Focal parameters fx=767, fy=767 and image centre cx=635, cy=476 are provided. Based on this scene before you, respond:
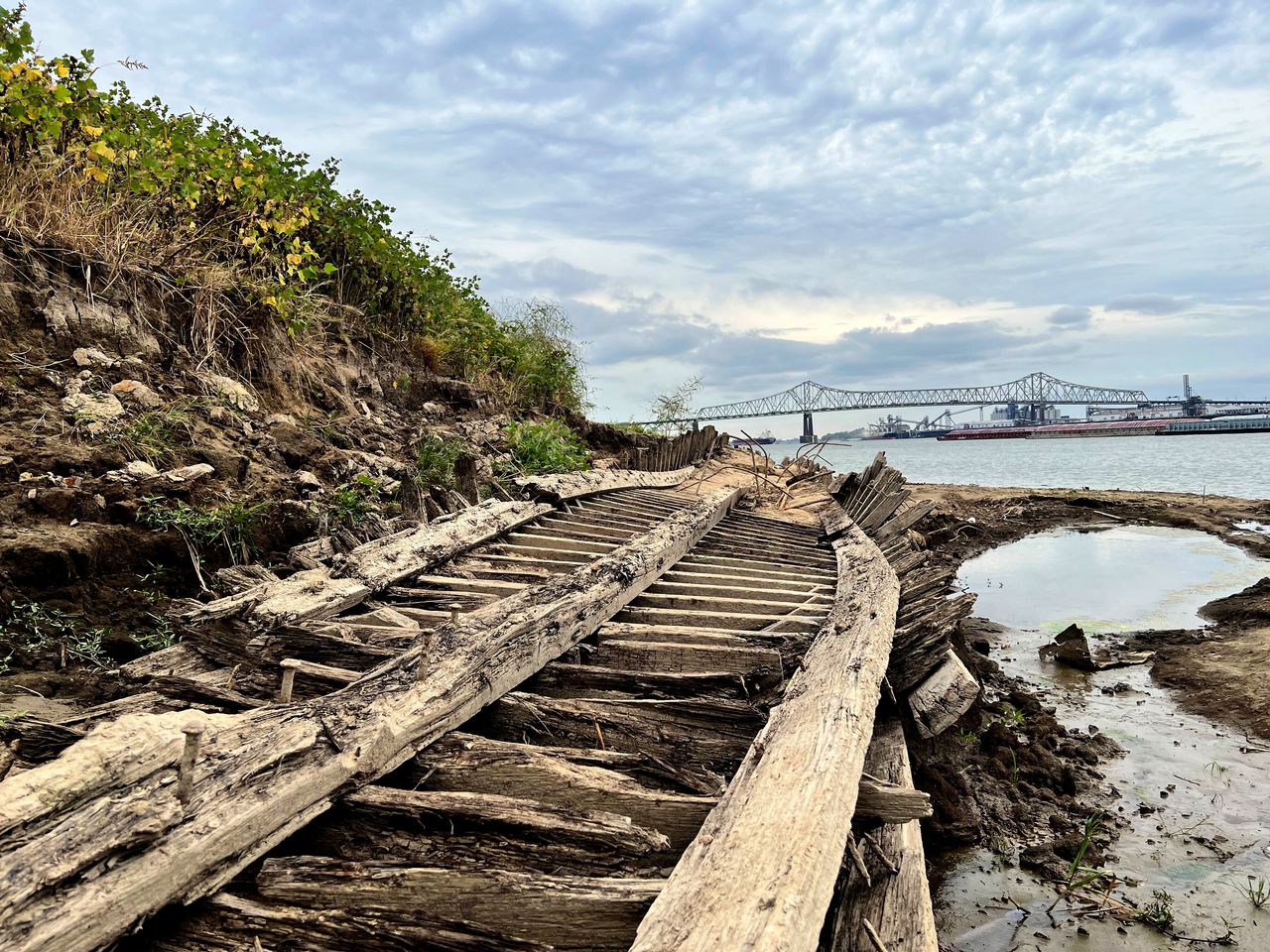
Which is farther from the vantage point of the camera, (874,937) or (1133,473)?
(1133,473)

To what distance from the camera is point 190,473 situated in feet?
13.1

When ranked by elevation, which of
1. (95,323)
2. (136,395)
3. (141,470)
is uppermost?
(95,323)

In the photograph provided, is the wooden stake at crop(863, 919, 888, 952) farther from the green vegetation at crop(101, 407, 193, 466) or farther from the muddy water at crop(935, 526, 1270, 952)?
the green vegetation at crop(101, 407, 193, 466)

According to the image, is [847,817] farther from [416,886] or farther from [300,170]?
[300,170]

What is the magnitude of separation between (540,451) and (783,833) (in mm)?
6559

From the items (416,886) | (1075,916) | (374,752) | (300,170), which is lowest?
(1075,916)

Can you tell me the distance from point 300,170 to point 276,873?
767 centimetres

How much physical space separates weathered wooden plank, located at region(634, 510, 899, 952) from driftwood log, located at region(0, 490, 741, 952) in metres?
0.81

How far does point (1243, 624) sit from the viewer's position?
7.96m

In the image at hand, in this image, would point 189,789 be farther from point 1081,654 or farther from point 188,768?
point 1081,654

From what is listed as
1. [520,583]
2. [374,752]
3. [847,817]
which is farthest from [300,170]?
[847,817]

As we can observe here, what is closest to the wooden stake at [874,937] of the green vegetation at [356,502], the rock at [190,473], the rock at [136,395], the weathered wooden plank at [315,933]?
the weathered wooden plank at [315,933]

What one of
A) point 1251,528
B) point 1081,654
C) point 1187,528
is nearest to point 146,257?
point 1081,654

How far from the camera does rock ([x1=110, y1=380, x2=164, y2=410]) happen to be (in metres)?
4.43
